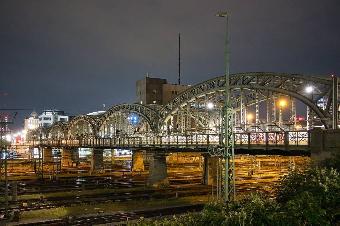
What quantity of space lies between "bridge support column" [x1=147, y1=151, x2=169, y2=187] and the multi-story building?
60354mm

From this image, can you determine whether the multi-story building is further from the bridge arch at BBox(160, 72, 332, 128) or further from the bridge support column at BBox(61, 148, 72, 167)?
the bridge arch at BBox(160, 72, 332, 128)

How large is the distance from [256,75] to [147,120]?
1258 inches

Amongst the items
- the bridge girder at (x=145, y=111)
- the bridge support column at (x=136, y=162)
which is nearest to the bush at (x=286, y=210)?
the bridge girder at (x=145, y=111)

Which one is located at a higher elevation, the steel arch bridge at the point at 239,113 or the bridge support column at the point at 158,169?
the steel arch bridge at the point at 239,113

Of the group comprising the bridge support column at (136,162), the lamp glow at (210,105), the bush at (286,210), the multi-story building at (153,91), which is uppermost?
the multi-story building at (153,91)

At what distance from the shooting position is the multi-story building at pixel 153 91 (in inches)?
5021

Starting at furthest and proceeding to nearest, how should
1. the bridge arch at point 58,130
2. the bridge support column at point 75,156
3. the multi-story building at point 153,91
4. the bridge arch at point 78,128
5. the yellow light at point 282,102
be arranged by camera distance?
the bridge arch at point 58,130 → the bridge arch at point 78,128 → the multi-story building at point 153,91 → the bridge support column at point 75,156 → the yellow light at point 282,102

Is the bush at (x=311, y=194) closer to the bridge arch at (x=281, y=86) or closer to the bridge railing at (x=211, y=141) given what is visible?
the bridge railing at (x=211, y=141)

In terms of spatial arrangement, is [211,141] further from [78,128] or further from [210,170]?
[78,128]

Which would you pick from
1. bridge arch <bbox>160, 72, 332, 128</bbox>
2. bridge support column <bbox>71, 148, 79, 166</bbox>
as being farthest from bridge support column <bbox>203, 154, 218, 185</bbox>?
bridge support column <bbox>71, 148, 79, 166</bbox>

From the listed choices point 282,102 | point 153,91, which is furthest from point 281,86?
point 153,91

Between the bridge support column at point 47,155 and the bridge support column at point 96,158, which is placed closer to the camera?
the bridge support column at point 96,158

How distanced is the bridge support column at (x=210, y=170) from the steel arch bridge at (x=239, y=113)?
12.6 ft

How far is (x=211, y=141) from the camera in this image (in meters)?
55.8
